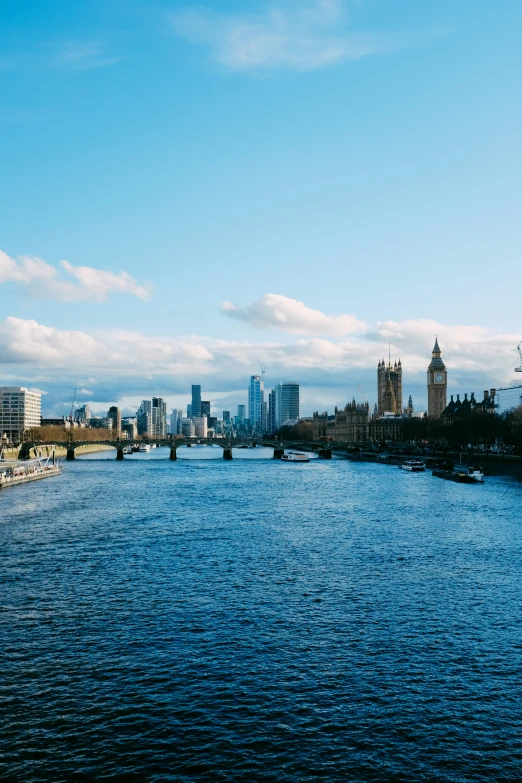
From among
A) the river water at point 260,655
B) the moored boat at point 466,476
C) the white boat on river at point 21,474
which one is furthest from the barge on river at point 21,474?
the moored boat at point 466,476

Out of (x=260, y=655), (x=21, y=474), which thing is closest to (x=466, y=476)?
(x=21, y=474)

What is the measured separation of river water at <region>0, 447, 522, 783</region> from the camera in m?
25.6

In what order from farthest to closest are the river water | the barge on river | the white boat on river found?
the barge on river, the white boat on river, the river water

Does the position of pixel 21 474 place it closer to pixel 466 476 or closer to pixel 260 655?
pixel 466 476

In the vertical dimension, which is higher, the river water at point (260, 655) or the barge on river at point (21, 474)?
the barge on river at point (21, 474)

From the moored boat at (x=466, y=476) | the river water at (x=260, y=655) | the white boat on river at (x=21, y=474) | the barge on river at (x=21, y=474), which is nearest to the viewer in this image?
the river water at (x=260, y=655)

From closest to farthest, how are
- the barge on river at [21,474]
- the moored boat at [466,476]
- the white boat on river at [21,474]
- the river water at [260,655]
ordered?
the river water at [260,655] → the white boat on river at [21,474] → the barge on river at [21,474] → the moored boat at [466,476]

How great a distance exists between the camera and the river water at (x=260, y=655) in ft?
84.0

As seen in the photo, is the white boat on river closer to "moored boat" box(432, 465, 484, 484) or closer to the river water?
the river water

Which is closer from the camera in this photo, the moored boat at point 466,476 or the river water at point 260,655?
the river water at point 260,655

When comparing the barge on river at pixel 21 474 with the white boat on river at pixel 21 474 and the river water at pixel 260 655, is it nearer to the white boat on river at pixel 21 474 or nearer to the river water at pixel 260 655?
the white boat on river at pixel 21 474

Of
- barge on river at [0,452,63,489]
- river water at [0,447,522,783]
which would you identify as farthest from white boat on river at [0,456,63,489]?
river water at [0,447,522,783]

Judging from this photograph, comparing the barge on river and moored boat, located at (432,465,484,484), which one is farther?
moored boat, located at (432,465,484,484)

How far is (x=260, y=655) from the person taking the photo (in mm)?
A: 34750
